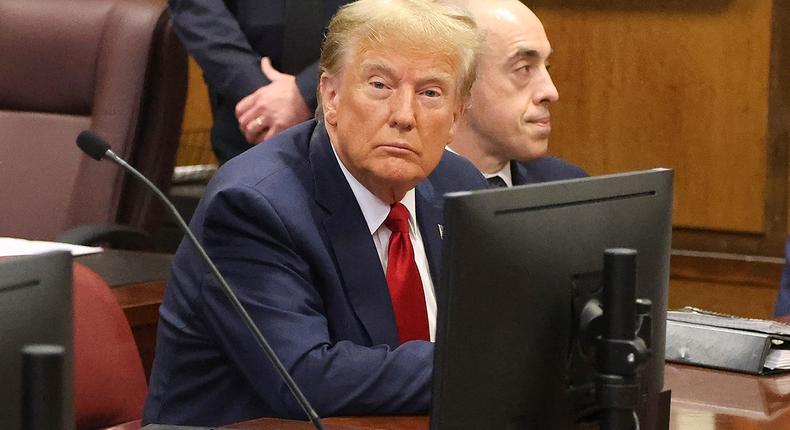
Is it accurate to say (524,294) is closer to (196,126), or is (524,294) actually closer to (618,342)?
(618,342)

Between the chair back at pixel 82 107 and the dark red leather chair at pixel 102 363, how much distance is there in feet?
4.58

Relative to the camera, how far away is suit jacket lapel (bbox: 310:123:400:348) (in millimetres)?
2215

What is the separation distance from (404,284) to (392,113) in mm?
266

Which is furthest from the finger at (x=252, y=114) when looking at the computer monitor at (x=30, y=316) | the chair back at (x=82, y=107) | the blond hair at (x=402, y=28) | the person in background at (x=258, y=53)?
the computer monitor at (x=30, y=316)

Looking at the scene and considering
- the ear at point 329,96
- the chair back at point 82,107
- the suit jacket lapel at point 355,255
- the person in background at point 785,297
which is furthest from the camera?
the chair back at point 82,107

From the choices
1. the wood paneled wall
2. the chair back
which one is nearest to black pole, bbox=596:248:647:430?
the chair back

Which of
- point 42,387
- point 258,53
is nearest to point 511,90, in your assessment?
point 258,53

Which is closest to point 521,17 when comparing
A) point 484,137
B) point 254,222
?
point 484,137

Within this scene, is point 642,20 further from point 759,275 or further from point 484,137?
point 484,137

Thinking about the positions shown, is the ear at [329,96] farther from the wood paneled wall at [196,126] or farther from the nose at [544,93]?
the wood paneled wall at [196,126]

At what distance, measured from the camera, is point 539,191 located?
1.61 metres

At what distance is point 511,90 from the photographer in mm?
3135

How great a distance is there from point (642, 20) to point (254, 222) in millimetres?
2819

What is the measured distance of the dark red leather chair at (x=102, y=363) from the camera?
223 cm
